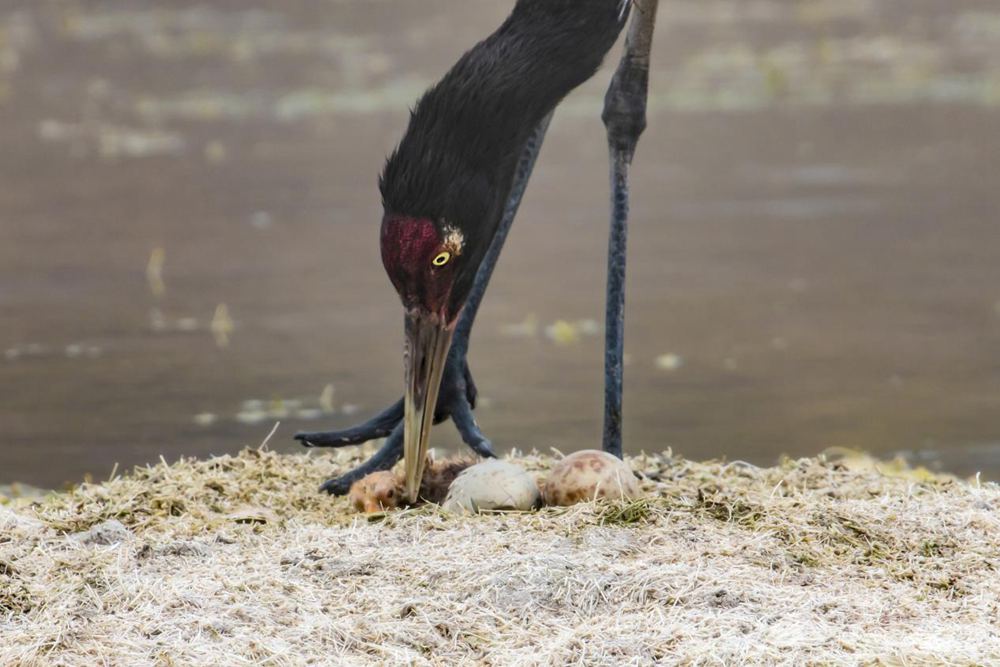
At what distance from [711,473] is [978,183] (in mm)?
6323

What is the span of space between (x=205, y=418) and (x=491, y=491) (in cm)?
218

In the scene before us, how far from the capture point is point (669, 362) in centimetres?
746

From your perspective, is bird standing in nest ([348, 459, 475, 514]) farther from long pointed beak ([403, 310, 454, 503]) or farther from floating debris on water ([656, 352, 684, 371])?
floating debris on water ([656, 352, 684, 371])

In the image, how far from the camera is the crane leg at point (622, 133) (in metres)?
5.41

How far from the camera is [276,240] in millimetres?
10039

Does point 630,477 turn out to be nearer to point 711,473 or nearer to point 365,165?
point 711,473

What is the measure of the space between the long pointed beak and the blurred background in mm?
1383

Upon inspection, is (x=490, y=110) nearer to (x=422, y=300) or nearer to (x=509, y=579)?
(x=422, y=300)

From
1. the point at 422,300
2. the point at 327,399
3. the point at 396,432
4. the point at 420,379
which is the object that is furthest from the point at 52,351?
the point at 422,300

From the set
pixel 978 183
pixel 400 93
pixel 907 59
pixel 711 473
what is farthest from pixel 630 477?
pixel 907 59

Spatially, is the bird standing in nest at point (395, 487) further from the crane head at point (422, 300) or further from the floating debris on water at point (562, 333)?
the floating debris on water at point (562, 333)

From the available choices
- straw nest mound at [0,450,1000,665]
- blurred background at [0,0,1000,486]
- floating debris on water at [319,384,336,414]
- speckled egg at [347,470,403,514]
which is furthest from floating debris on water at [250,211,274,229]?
speckled egg at [347,470,403,514]

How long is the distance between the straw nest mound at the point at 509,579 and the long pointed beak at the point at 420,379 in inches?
6.4

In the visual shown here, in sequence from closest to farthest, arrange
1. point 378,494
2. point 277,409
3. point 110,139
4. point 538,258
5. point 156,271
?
point 378,494 → point 277,409 → point 156,271 → point 538,258 → point 110,139
